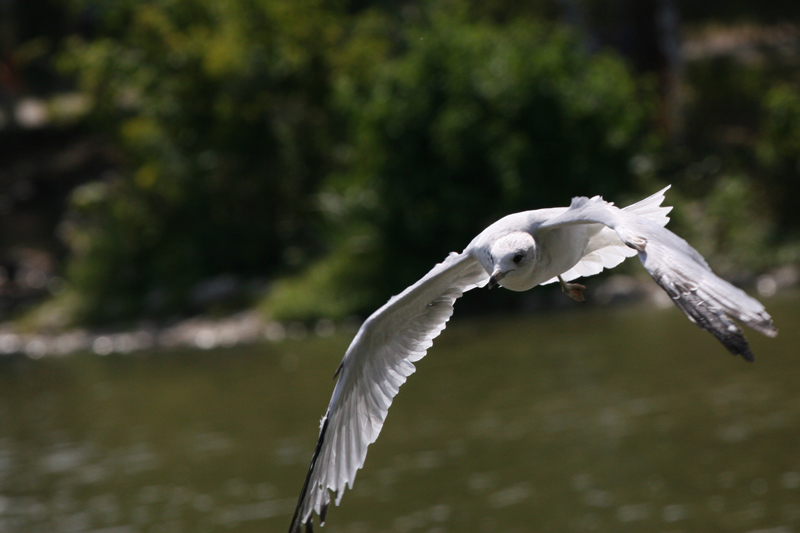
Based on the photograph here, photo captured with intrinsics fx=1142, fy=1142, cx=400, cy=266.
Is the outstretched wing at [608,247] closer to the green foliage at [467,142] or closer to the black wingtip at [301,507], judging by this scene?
the black wingtip at [301,507]

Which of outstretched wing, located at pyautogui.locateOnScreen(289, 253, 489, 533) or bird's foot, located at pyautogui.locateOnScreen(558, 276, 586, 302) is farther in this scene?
bird's foot, located at pyautogui.locateOnScreen(558, 276, 586, 302)

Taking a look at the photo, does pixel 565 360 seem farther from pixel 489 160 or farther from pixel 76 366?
pixel 76 366

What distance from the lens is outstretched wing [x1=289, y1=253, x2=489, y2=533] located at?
6.39 m

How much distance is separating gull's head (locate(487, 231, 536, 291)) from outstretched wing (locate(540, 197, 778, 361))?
1.30ft

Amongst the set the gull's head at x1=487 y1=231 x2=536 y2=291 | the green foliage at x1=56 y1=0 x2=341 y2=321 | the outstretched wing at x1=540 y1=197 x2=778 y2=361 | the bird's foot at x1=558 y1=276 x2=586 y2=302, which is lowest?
the outstretched wing at x1=540 y1=197 x2=778 y2=361

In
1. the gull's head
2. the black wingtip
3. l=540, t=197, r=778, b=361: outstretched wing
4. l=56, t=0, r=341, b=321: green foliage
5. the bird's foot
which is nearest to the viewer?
l=540, t=197, r=778, b=361: outstretched wing

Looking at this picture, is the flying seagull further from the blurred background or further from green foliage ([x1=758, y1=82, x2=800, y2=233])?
green foliage ([x1=758, y1=82, x2=800, y2=233])

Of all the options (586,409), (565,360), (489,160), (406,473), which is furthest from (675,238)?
(489,160)

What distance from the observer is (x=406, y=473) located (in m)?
12.7

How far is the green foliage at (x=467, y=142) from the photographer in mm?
20984

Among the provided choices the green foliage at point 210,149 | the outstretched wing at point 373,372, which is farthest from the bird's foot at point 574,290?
the green foliage at point 210,149

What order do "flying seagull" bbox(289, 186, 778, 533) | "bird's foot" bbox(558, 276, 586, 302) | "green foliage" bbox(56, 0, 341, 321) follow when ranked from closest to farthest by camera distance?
"flying seagull" bbox(289, 186, 778, 533)
"bird's foot" bbox(558, 276, 586, 302)
"green foliage" bbox(56, 0, 341, 321)

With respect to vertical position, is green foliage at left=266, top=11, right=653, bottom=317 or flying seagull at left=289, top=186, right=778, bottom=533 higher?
green foliage at left=266, top=11, right=653, bottom=317

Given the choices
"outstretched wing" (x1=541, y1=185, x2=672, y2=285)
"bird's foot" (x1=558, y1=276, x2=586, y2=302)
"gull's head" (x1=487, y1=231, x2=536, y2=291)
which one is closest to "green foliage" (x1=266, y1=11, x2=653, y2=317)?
"outstretched wing" (x1=541, y1=185, x2=672, y2=285)
